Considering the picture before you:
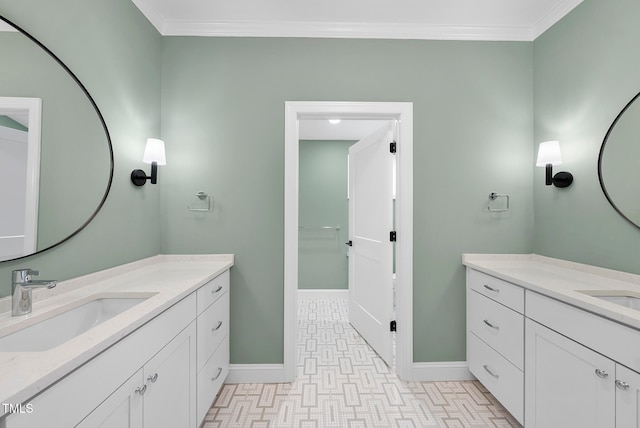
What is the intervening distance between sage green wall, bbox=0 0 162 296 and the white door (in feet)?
5.68

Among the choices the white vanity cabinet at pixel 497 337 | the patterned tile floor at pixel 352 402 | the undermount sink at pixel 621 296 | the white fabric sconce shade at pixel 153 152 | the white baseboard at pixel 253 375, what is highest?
the white fabric sconce shade at pixel 153 152

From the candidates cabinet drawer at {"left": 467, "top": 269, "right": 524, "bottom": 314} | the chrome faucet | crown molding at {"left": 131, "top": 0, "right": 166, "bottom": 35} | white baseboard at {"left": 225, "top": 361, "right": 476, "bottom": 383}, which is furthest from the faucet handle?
cabinet drawer at {"left": 467, "top": 269, "right": 524, "bottom": 314}

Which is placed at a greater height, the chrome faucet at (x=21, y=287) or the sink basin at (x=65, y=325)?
the chrome faucet at (x=21, y=287)

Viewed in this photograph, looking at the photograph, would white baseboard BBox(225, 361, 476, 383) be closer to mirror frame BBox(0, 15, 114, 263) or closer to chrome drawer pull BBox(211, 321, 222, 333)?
chrome drawer pull BBox(211, 321, 222, 333)

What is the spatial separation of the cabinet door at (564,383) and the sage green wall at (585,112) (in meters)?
0.67

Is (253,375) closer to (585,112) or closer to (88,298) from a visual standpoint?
(88,298)

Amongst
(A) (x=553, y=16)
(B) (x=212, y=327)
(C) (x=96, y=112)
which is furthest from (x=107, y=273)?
(A) (x=553, y=16)

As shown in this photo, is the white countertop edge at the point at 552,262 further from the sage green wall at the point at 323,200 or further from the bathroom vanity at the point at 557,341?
the sage green wall at the point at 323,200

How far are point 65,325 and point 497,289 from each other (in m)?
2.19

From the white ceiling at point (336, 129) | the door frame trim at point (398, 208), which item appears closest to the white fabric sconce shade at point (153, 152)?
the door frame trim at point (398, 208)

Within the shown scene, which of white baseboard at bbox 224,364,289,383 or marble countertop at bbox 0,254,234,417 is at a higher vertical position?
marble countertop at bbox 0,254,234,417

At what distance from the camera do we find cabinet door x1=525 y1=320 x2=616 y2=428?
1.16m

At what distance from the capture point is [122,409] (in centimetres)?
95

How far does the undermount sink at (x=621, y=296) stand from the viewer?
142cm
